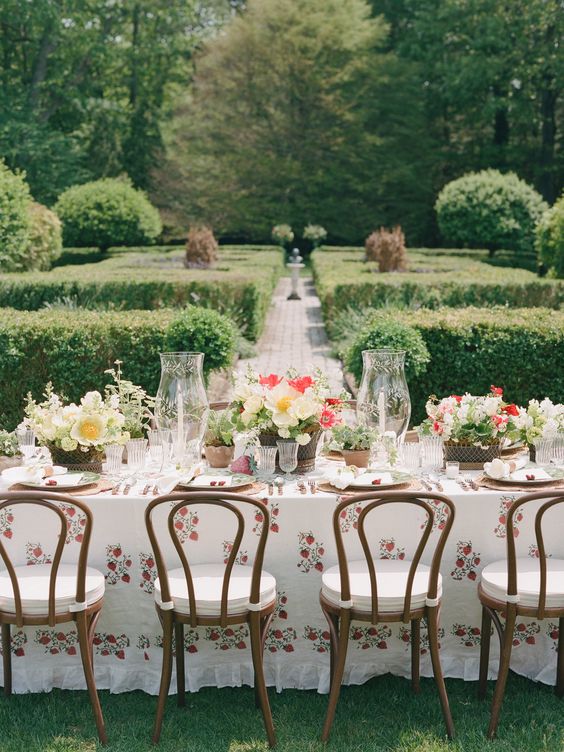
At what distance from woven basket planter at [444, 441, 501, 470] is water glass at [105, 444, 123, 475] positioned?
1.38 metres

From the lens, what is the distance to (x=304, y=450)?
3523 mm

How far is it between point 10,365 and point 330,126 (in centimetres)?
2723

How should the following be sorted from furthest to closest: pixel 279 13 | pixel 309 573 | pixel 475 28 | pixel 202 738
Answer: pixel 279 13 → pixel 475 28 → pixel 309 573 → pixel 202 738

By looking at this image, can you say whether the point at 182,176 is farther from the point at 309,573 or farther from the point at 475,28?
the point at 309,573

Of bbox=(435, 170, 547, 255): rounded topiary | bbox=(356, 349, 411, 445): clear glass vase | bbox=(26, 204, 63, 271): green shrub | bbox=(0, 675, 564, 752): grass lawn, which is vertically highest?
bbox=(435, 170, 547, 255): rounded topiary

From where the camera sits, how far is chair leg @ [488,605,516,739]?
303cm

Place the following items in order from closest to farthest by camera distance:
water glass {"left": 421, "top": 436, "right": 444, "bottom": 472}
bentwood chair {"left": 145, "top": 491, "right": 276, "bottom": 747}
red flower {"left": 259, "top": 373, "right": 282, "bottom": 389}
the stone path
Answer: bentwood chair {"left": 145, "top": 491, "right": 276, "bottom": 747} < red flower {"left": 259, "top": 373, "right": 282, "bottom": 389} < water glass {"left": 421, "top": 436, "right": 444, "bottom": 472} < the stone path

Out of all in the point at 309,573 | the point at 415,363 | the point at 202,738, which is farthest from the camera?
the point at 415,363

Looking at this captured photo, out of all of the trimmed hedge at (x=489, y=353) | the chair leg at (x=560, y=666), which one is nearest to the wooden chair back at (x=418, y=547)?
the chair leg at (x=560, y=666)

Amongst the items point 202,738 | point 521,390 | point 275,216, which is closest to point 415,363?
point 521,390

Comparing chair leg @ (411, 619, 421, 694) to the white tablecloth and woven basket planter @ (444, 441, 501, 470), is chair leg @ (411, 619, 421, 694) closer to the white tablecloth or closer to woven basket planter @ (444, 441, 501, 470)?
the white tablecloth

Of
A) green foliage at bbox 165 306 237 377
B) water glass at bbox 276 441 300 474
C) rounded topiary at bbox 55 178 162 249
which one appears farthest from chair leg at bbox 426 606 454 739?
rounded topiary at bbox 55 178 162 249

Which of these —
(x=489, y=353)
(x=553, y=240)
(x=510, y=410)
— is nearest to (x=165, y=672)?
(x=510, y=410)

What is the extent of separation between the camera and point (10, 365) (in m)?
6.85
